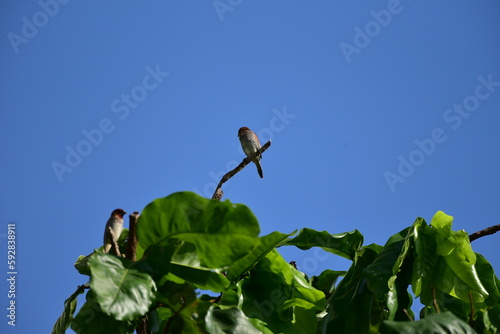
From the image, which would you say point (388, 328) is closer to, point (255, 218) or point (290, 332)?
point (255, 218)

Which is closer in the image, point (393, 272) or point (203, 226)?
point (203, 226)

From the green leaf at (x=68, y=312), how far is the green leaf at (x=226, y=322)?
1.84 ft

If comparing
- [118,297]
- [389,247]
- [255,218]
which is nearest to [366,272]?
[389,247]

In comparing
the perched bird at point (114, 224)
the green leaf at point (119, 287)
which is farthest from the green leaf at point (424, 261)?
the perched bird at point (114, 224)

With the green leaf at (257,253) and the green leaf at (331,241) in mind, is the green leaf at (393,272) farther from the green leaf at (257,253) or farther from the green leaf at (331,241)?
the green leaf at (257,253)

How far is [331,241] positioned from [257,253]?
1.96 feet

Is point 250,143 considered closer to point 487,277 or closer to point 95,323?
point 487,277

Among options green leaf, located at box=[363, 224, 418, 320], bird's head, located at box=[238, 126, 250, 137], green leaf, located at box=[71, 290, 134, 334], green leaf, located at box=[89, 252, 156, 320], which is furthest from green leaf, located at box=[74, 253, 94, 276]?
bird's head, located at box=[238, 126, 250, 137]

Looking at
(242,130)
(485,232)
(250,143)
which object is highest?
(242,130)

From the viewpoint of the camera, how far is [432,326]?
163 cm

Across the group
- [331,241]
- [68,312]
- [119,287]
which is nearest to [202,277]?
[119,287]

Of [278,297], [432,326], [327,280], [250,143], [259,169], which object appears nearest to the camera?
[432,326]

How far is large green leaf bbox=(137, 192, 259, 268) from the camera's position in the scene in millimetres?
1844

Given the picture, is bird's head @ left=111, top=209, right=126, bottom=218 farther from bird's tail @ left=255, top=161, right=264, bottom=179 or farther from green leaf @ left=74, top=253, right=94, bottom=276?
bird's tail @ left=255, top=161, right=264, bottom=179
